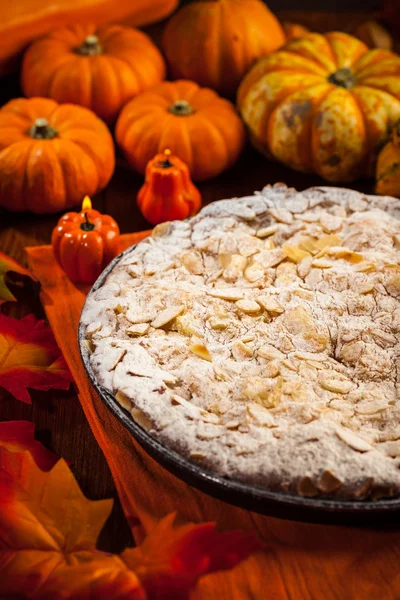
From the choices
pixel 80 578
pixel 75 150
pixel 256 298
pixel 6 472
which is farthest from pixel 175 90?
pixel 80 578

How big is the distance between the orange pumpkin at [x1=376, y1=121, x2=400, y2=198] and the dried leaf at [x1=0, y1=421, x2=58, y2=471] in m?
1.11

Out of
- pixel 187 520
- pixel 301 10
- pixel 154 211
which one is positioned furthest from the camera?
pixel 301 10

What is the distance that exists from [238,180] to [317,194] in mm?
550

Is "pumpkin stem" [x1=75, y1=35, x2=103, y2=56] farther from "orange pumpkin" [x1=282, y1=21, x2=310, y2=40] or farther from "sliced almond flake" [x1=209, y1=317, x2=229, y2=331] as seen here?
"sliced almond flake" [x1=209, y1=317, x2=229, y2=331]

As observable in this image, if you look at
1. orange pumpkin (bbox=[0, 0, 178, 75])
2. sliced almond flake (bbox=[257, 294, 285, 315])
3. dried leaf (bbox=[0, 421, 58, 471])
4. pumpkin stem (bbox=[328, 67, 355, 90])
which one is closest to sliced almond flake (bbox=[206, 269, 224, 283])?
sliced almond flake (bbox=[257, 294, 285, 315])

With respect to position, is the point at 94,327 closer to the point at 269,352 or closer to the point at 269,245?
the point at 269,352

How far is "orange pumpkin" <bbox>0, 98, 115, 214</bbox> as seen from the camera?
1.80 m

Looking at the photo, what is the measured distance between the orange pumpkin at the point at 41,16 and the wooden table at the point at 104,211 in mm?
158

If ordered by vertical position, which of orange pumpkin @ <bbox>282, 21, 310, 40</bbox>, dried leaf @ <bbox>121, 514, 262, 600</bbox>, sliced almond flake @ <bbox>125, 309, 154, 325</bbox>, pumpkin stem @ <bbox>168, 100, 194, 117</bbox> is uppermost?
orange pumpkin @ <bbox>282, 21, 310, 40</bbox>

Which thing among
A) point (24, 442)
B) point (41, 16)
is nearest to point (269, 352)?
point (24, 442)

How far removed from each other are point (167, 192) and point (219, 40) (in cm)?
75

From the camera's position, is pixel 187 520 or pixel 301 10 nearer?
pixel 187 520

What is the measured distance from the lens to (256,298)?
129 cm

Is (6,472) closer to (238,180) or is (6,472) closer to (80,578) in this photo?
(80,578)
